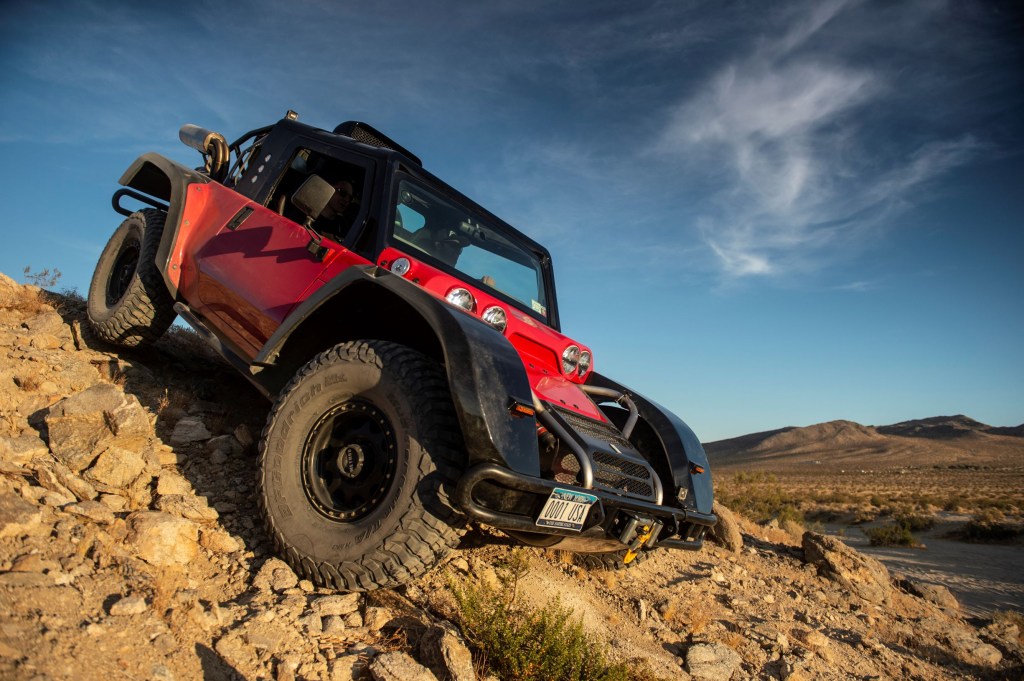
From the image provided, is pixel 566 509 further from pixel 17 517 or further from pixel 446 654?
pixel 17 517

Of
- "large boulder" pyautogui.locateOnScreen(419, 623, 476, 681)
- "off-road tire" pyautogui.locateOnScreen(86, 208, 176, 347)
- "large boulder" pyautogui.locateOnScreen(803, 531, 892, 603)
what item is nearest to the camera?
"large boulder" pyautogui.locateOnScreen(419, 623, 476, 681)

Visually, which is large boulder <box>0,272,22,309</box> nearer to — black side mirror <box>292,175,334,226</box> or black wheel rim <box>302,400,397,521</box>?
black side mirror <box>292,175,334,226</box>

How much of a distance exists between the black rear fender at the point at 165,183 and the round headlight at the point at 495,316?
8.54 ft

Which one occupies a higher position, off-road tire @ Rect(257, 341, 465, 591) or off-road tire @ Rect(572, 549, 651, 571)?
off-road tire @ Rect(257, 341, 465, 591)

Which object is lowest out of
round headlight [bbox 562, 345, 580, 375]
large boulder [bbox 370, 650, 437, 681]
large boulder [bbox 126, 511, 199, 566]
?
large boulder [bbox 370, 650, 437, 681]

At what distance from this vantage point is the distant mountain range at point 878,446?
62031 millimetres

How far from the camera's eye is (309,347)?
142 inches

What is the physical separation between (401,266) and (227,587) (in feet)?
5.89

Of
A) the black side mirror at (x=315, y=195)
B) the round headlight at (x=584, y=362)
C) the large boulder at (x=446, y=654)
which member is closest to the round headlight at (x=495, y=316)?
the round headlight at (x=584, y=362)

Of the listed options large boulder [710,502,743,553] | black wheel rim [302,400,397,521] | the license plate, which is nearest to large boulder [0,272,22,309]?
black wheel rim [302,400,397,521]

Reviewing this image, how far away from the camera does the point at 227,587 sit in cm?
A: 280

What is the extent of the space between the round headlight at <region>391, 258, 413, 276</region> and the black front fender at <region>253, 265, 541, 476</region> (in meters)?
0.27

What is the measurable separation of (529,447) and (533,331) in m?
1.36

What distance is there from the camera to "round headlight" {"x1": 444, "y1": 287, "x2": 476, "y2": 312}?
340 cm
